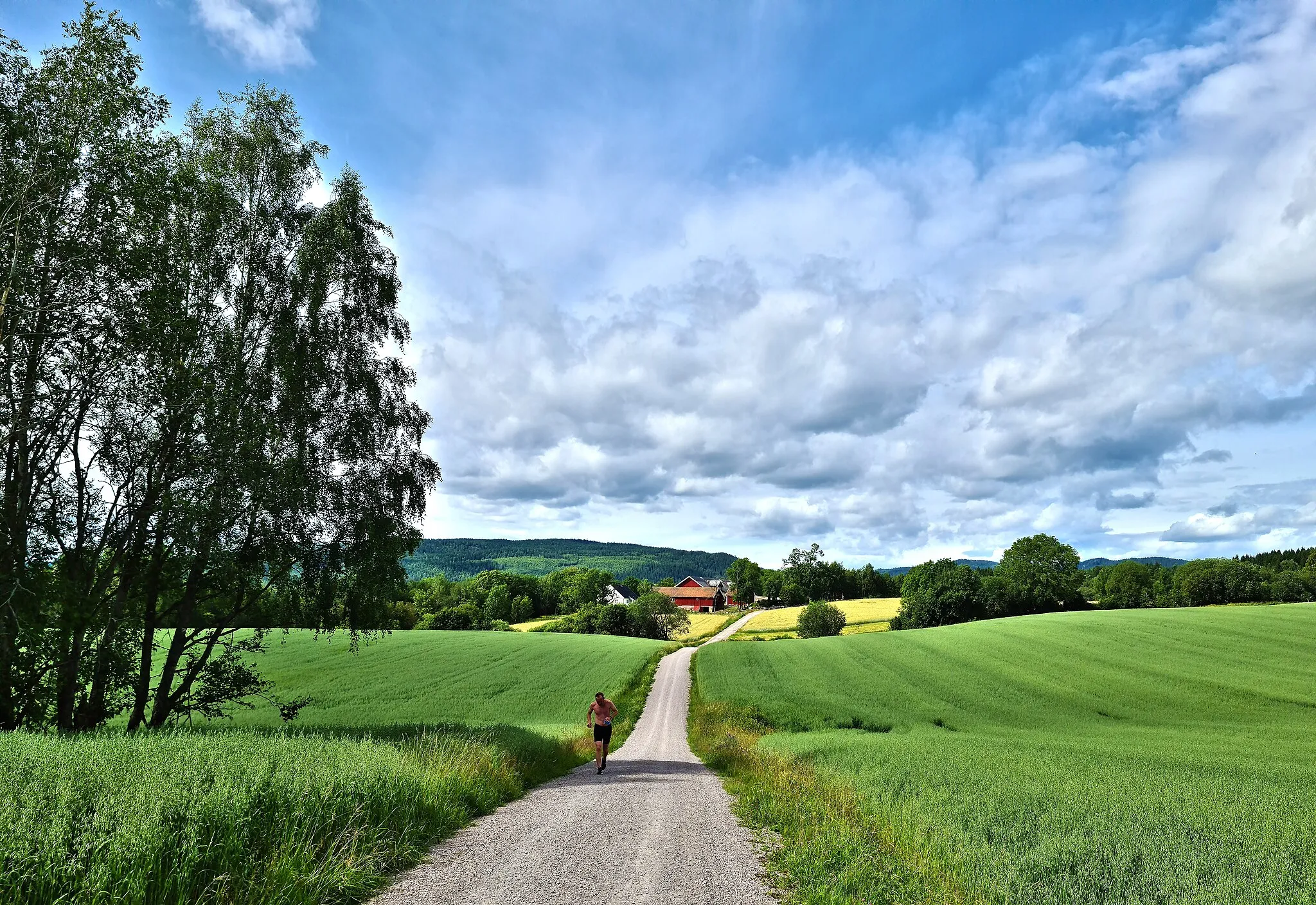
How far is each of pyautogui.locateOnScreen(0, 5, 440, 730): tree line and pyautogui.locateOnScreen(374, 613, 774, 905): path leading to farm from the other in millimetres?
10539

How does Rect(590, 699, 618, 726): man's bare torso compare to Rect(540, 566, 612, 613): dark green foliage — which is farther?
Rect(540, 566, 612, 613): dark green foliage

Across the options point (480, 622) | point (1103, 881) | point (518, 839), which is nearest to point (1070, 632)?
point (1103, 881)

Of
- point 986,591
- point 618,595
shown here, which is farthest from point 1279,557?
point 618,595

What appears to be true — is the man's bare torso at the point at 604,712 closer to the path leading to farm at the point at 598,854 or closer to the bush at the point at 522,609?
the path leading to farm at the point at 598,854

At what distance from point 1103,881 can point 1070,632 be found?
57811mm

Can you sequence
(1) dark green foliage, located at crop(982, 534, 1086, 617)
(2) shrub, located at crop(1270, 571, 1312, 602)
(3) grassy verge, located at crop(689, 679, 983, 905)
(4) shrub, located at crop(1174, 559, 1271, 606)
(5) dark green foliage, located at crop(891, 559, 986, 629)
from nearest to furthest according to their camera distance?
(3) grassy verge, located at crop(689, 679, 983, 905), (5) dark green foliage, located at crop(891, 559, 986, 629), (1) dark green foliage, located at crop(982, 534, 1086, 617), (2) shrub, located at crop(1270, 571, 1312, 602), (4) shrub, located at crop(1174, 559, 1271, 606)

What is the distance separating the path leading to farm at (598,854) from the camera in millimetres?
7449

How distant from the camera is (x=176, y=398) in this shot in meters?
16.5

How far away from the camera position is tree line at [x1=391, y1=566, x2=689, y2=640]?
10444 centimetres

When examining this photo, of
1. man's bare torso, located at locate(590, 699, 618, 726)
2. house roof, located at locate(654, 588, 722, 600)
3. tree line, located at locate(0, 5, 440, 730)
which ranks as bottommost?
house roof, located at locate(654, 588, 722, 600)

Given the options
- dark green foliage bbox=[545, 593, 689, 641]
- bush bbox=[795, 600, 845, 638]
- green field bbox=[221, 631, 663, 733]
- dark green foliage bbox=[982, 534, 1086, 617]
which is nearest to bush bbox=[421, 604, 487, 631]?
dark green foliage bbox=[545, 593, 689, 641]

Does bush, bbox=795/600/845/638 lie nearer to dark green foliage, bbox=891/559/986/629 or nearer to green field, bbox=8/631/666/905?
dark green foliage, bbox=891/559/986/629

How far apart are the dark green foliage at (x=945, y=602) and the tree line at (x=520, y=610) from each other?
3724cm

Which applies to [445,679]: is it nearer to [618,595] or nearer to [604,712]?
[604,712]
